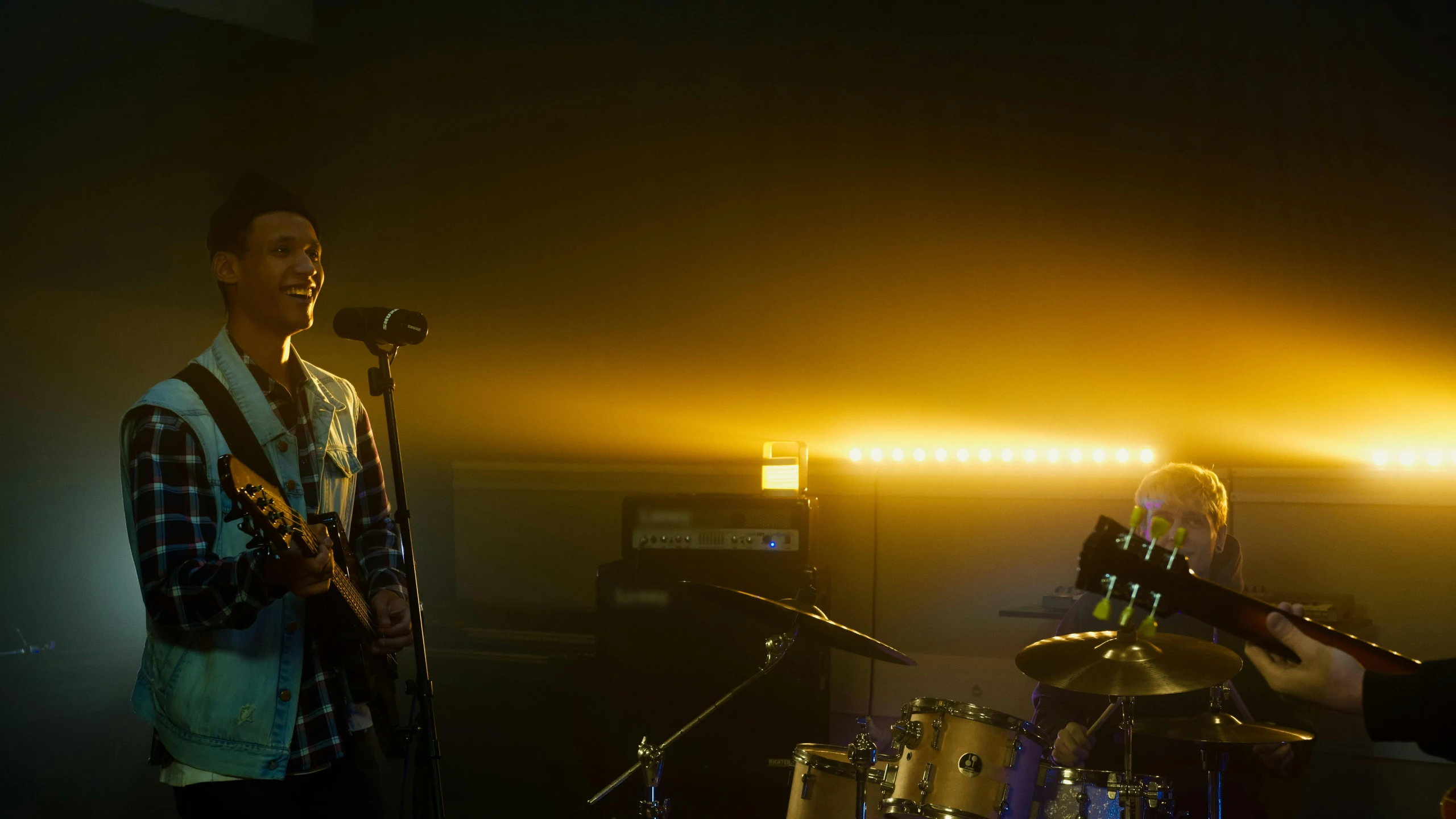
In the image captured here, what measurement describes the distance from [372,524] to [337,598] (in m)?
0.31

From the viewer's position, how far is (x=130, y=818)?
3521mm

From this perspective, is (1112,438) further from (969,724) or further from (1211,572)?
(969,724)

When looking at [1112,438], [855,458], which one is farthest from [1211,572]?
[855,458]

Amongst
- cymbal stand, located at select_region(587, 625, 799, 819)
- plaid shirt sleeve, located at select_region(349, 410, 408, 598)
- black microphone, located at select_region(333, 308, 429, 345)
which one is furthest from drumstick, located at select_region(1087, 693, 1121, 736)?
black microphone, located at select_region(333, 308, 429, 345)

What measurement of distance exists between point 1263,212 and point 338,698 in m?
2.99

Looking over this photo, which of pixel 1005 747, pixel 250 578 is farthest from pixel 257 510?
pixel 1005 747

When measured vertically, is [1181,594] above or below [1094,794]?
above

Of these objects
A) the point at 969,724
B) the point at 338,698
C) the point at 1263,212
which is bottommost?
the point at 969,724

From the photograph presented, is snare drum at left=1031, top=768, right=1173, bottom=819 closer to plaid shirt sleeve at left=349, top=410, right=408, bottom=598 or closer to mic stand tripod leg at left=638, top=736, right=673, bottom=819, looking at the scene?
mic stand tripod leg at left=638, top=736, right=673, bottom=819

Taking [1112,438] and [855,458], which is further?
[855,458]

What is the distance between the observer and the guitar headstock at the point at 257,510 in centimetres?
141

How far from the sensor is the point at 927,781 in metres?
2.51

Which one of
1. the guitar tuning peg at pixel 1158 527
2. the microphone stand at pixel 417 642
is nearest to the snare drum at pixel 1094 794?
the guitar tuning peg at pixel 1158 527

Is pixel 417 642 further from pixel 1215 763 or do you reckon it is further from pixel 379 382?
pixel 1215 763
